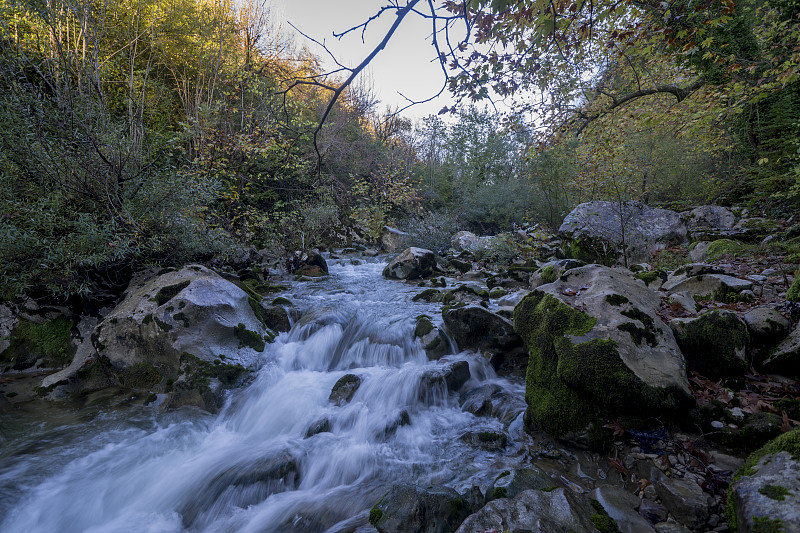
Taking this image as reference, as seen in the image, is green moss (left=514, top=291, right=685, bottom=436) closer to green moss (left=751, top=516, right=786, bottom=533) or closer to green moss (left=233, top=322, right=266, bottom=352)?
green moss (left=751, top=516, right=786, bottom=533)

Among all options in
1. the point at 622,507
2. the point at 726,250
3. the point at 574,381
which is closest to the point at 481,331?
the point at 574,381

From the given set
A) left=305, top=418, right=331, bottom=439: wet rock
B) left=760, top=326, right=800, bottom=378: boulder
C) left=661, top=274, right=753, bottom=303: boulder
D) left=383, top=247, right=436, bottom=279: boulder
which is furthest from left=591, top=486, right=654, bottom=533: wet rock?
left=383, top=247, right=436, bottom=279: boulder

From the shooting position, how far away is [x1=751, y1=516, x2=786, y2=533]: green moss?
1.73 metres

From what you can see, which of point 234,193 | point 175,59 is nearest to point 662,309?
point 234,193

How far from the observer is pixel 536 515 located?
2227 mm

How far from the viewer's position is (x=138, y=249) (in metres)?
6.23

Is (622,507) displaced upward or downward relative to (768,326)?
downward

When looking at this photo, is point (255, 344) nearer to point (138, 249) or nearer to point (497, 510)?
point (138, 249)

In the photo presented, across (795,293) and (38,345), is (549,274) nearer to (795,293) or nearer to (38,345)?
(795,293)

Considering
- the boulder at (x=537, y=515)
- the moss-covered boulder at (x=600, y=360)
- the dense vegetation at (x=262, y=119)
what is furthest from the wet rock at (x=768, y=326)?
the dense vegetation at (x=262, y=119)

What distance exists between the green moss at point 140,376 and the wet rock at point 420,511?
14.3 feet

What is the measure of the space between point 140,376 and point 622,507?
249 inches

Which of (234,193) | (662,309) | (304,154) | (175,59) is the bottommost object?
(662,309)

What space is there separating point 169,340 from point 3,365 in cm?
290
